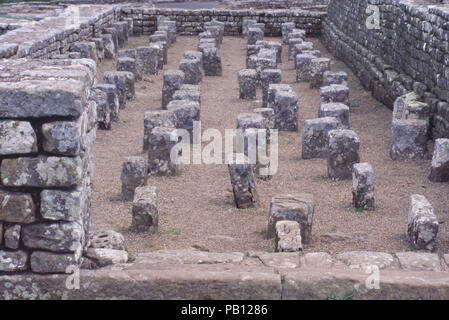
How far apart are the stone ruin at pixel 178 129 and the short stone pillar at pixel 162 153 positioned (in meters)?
0.01

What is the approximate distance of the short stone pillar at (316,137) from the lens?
1150 centimetres

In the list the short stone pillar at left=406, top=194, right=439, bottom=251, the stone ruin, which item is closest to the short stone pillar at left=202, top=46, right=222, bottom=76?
the stone ruin

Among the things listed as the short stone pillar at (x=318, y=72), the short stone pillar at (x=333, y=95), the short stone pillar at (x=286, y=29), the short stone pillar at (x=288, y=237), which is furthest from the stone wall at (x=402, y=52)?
the short stone pillar at (x=288, y=237)

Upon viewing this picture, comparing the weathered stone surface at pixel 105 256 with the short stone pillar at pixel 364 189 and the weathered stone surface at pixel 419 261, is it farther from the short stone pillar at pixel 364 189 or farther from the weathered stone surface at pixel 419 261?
the short stone pillar at pixel 364 189

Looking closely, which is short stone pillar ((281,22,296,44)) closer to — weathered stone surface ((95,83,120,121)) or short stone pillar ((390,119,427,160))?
weathered stone surface ((95,83,120,121))

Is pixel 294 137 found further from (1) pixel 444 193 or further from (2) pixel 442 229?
(2) pixel 442 229

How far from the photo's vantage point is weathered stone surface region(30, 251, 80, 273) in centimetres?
555

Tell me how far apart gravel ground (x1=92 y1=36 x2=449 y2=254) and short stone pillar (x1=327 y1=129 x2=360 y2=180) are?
17 centimetres

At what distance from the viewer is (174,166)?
10.6 metres

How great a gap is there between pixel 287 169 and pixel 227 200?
5.83ft

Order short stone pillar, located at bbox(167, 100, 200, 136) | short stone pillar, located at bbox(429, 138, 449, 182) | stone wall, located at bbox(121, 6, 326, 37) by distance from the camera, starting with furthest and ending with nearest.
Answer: stone wall, located at bbox(121, 6, 326, 37) → short stone pillar, located at bbox(167, 100, 200, 136) → short stone pillar, located at bbox(429, 138, 449, 182)

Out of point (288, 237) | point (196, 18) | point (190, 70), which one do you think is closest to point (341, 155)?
point (288, 237)

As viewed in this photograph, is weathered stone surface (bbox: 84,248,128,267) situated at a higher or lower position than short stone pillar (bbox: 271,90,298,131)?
higher
